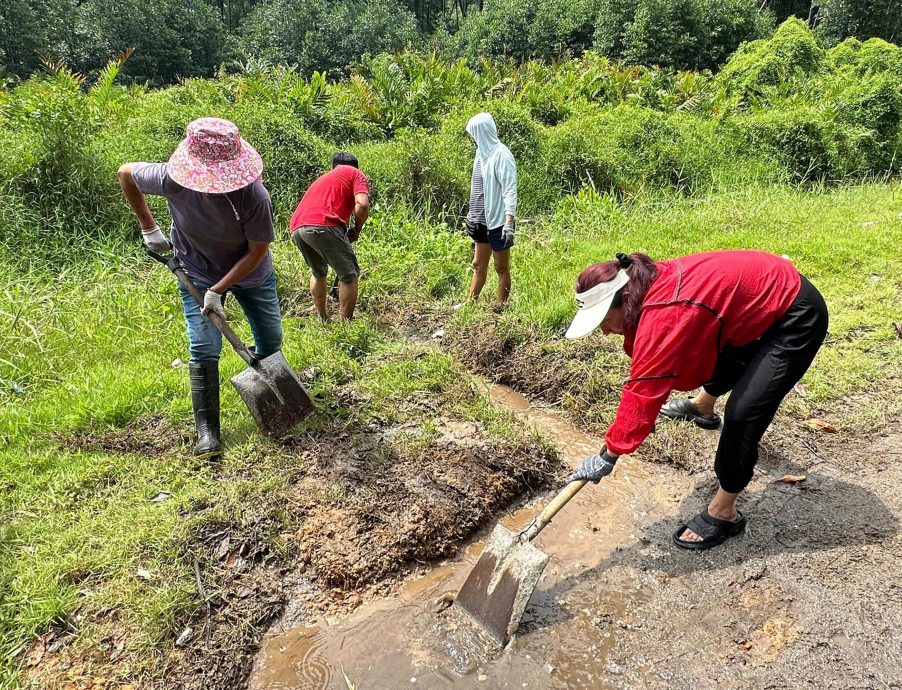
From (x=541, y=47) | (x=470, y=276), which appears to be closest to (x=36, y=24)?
(x=541, y=47)

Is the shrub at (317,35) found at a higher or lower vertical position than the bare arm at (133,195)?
lower

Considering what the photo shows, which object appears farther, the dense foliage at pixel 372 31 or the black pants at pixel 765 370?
the dense foliage at pixel 372 31

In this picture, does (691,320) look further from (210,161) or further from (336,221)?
(336,221)

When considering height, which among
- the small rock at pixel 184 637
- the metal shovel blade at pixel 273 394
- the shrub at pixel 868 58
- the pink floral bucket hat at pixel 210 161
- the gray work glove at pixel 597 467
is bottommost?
the small rock at pixel 184 637

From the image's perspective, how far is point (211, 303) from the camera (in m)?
3.01

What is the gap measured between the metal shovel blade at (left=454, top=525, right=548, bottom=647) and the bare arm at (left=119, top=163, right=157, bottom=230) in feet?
7.74

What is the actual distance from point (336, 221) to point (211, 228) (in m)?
1.63

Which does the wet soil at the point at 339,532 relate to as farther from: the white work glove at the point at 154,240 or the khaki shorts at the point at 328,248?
the khaki shorts at the point at 328,248

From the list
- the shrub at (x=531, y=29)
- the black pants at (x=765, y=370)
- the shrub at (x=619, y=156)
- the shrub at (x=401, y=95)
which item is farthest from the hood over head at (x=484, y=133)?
the shrub at (x=531, y=29)

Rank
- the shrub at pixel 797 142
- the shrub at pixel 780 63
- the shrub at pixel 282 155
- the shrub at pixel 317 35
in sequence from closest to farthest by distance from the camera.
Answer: the shrub at pixel 282 155 < the shrub at pixel 797 142 < the shrub at pixel 780 63 < the shrub at pixel 317 35

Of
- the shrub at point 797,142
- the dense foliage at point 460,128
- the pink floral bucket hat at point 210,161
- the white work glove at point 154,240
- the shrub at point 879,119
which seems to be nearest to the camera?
the pink floral bucket hat at point 210,161

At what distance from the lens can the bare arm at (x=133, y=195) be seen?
9.71 ft

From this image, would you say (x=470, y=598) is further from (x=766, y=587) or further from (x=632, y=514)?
(x=766, y=587)

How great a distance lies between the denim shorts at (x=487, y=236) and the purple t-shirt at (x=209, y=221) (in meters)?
2.19
